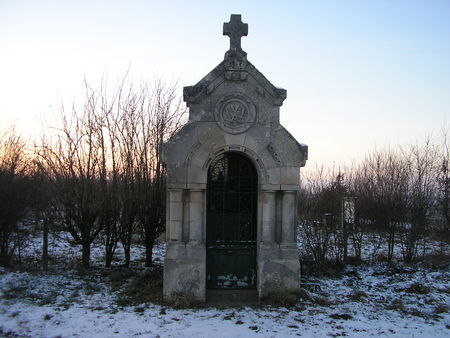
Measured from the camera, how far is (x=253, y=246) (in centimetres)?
799

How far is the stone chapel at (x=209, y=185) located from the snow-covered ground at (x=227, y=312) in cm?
75

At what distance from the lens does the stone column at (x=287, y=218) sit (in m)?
7.77

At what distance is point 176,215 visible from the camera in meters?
7.61

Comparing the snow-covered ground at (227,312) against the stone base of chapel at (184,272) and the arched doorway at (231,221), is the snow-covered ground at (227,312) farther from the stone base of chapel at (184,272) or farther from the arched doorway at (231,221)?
the arched doorway at (231,221)

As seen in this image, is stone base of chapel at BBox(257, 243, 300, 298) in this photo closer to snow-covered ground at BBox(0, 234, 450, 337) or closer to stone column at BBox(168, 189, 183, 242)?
snow-covered ground at BBox(0, 234, 450, 337)

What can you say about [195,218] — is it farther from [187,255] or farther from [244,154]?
[244,154]

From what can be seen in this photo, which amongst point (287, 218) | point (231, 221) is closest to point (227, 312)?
point (231, 221)

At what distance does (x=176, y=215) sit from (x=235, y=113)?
7.52 ft

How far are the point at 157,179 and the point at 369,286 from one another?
19.2 ft

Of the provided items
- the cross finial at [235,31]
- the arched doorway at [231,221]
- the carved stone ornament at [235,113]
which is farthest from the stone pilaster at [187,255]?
the cross finial at [235,31]

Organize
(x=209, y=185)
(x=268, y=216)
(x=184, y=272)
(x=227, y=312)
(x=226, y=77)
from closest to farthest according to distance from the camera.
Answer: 1. (x=227, y=312)
2. (x=184, y=272)
3. (x=226, y=77)
4. (x=268, y=216)
5. (x=209, y=185)

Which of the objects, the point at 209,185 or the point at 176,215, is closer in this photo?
the point at 176,215

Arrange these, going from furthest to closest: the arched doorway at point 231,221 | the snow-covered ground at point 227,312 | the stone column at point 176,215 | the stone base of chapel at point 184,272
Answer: the arched doorway at point 231,221
the stone column at point 176,215
the stone base of chapel at point 184,272
the snow-covered ground at point 227,312

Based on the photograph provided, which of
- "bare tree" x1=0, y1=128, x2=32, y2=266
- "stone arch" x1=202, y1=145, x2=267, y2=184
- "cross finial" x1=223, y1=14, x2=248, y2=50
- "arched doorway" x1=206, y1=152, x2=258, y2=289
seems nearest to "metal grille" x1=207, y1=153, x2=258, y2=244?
"arched doorway" x1=206, y1=152, x2=258, y2=289
